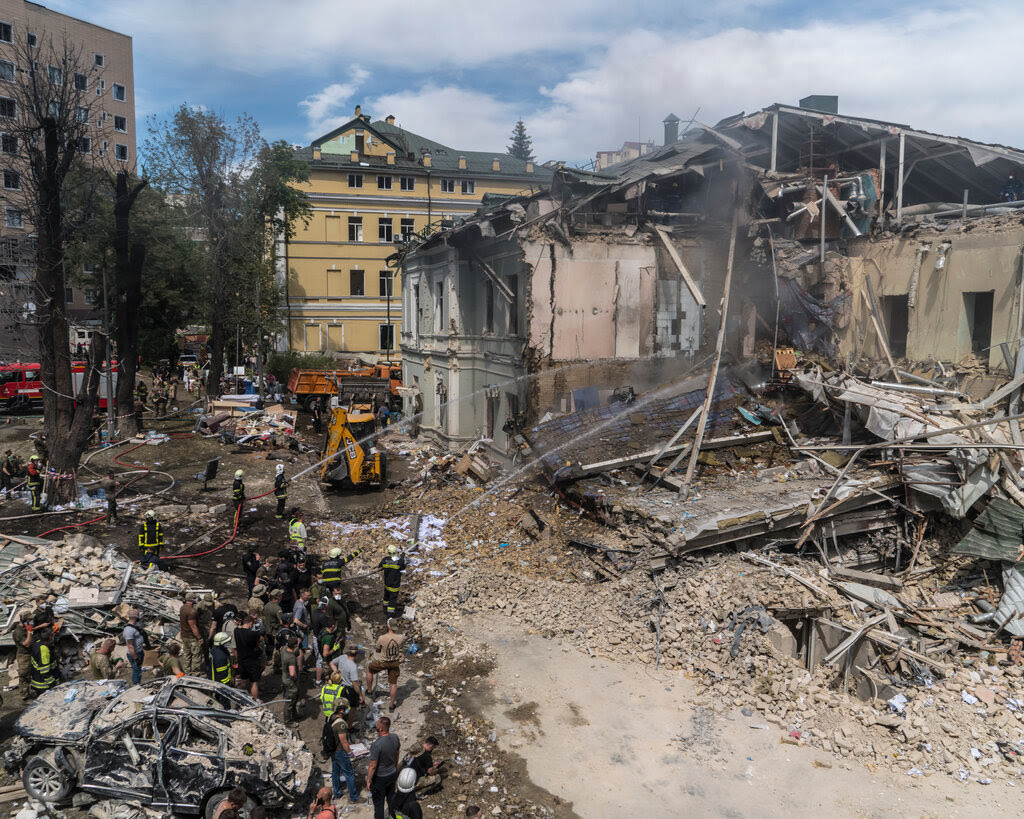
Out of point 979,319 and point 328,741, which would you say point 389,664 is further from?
point 979,319

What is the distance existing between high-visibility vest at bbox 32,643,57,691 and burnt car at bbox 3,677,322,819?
1407mm

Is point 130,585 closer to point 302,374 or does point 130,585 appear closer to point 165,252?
point 302,374

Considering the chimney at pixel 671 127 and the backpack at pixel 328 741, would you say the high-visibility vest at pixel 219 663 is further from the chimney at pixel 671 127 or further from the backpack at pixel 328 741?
the chimney at pixel 671 127

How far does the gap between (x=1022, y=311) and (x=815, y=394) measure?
4.07 m

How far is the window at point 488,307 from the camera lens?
844 inches

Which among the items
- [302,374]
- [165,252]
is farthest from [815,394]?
[165,252]

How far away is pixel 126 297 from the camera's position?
2442 centimetres

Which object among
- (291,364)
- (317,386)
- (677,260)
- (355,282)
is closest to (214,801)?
(677,260)

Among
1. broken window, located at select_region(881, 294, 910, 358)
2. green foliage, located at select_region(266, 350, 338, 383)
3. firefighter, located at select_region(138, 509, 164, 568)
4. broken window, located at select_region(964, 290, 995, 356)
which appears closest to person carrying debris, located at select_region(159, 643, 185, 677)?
firefighter, located at select_region(138, 509, 164, 568)

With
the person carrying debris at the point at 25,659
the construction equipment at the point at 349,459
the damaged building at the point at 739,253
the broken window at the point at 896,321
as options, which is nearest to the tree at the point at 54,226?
the construction equipment at the point at 349,459

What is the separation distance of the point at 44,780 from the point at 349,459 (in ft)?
40.7

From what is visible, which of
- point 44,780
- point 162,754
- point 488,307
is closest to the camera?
point 162,754

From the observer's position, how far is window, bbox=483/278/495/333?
2144 centimetres

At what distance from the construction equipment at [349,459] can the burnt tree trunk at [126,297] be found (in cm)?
967
